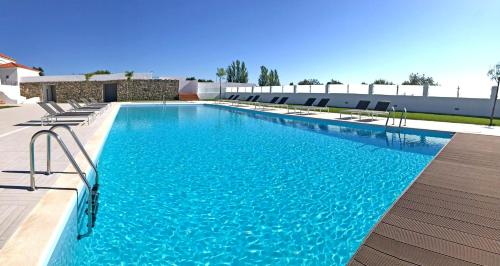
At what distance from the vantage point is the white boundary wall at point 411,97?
15065 millimetres

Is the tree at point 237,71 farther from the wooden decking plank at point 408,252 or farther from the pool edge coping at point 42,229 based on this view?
the wooden decking plank at point 408,252

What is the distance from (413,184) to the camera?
4.28m

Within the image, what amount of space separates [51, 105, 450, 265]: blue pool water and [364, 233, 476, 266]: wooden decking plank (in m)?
0.62

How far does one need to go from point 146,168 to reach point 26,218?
3306mm

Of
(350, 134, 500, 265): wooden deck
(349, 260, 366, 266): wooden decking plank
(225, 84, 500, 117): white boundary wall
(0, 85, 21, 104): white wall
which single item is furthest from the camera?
(0, 85, 21, 104): white wall

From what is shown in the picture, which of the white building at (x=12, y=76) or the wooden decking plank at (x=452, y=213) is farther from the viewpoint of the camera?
the white building at (x=12, y=76)

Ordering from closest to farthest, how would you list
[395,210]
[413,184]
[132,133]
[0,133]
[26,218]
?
1. [26,218]
2. [395,210]
3. [413,184]
4. [0,133]
5. [132,133]

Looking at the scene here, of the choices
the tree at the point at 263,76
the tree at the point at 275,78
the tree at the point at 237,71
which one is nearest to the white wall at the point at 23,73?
the tree at the point at 237,71

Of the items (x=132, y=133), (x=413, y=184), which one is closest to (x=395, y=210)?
(x=413, y=184)

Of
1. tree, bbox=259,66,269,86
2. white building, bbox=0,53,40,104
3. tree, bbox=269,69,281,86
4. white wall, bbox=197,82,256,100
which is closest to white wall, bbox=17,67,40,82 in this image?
white building, bbox=0,53,40,104

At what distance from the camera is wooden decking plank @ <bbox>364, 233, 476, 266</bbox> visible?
2309 millimetres

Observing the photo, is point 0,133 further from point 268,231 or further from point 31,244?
point 268,231

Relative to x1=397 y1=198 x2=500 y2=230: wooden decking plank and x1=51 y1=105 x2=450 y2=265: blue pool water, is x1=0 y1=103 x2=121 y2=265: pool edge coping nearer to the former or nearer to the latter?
x1=51 y1=105 x2=450 y2=265: blue pool water

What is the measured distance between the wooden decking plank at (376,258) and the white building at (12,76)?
102ft
